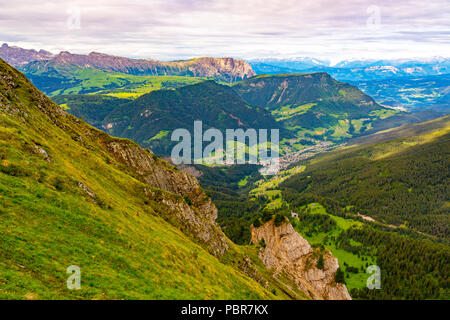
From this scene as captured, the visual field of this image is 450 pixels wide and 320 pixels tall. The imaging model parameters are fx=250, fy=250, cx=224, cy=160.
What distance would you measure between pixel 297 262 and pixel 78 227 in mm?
109061

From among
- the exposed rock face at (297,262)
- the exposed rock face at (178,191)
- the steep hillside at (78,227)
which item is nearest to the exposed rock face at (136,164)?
the exposed rock face at (178,191)

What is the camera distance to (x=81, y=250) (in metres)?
34.7

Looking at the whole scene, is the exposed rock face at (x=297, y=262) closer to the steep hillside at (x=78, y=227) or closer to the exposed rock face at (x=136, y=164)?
the exposed rock face at (x=136, y=164)

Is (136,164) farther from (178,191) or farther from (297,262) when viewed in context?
(297,262)

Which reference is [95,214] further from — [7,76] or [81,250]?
[7,76]

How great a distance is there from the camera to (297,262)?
401 feet

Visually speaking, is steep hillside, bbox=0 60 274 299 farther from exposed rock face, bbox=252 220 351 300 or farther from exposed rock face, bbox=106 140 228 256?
exposed rock face, bbox=252 220 351 300

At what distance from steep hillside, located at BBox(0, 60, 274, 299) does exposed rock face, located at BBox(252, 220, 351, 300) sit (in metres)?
48.6

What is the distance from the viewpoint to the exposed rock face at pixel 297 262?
11181cm

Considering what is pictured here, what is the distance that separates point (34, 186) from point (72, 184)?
686 centimetres

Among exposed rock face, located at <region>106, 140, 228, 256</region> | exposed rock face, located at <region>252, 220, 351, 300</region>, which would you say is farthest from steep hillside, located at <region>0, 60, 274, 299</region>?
exposed rock face, located at <region>252, 220, 351, 300</region>

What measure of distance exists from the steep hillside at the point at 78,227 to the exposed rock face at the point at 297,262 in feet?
160

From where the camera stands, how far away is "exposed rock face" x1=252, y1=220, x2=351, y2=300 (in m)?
112

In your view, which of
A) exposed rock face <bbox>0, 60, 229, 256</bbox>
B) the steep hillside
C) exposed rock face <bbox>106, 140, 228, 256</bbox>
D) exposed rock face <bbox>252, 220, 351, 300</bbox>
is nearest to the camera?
the steep hillside
